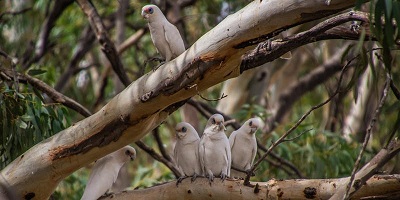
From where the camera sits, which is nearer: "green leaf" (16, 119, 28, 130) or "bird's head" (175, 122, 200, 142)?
"green leaf" (16, 119, 28, 130)

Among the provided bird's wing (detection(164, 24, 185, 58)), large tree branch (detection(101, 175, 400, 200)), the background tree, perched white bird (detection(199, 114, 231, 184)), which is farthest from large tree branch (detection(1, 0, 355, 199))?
perched white bird (detection(199, 114, 231, 184))

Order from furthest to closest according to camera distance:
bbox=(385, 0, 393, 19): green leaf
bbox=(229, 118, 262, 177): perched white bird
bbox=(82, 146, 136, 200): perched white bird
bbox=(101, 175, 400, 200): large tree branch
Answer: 1. bbox=(229, 118, 262, 177): perched white bird
2. bbox=(82, 146, 136, 200): perched white bird
3. bbox=(101, 175, 400, 200): large tree branch
4. bbox=(385, 0, 393, 19): green leaf

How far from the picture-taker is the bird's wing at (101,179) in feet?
14.2

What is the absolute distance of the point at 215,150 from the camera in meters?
4.29

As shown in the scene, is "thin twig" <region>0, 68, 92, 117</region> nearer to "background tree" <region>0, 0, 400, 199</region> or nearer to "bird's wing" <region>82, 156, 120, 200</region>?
"background tree" <region>0, 0, 400, 199</region>

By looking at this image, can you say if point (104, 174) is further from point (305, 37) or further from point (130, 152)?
point (305, 37)

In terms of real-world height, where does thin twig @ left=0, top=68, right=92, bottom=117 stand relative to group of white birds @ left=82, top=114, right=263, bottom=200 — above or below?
above

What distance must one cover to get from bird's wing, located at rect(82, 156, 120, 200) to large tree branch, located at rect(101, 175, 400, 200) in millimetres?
507

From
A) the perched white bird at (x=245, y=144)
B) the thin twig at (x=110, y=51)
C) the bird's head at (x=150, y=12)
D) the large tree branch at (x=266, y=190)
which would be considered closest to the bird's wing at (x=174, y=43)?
the bird's head at (x=150, y=12)

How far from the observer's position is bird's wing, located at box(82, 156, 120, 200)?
14.2ft

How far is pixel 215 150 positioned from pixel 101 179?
0.72m

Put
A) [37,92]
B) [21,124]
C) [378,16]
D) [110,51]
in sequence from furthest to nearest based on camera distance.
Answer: [110,51], [37,92], [21,124], [378,16]

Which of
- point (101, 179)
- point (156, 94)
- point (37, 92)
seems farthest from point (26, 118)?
point (156, 94)

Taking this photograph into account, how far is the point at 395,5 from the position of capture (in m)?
2.71
